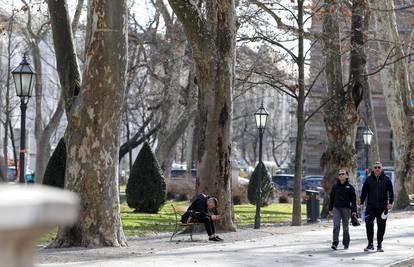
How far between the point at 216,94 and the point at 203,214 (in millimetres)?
3957

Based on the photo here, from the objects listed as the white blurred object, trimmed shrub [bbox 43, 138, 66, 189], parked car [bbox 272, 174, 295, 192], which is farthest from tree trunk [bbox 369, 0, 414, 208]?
the white blurred object

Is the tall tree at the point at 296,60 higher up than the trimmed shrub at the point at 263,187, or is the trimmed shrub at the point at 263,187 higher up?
the tall tree at the point at 296,60

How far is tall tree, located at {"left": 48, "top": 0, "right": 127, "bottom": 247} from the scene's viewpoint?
1831cm

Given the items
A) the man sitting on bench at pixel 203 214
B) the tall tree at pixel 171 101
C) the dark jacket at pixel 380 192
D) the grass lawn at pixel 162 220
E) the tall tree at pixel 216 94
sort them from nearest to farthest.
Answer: the dark jacket at pixel 380 192, the man sitting on bench at pixel 203 214, the tall tree at pixel 216 94, the grass lawn at pixel 162 220, the tall tree at pixel 171 101

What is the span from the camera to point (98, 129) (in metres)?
18.4

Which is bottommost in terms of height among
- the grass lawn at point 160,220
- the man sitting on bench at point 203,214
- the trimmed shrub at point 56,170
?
the grass lawn at point 160,220

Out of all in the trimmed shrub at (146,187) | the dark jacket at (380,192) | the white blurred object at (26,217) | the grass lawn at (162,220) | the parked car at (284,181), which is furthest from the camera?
the parked car at (284,181)

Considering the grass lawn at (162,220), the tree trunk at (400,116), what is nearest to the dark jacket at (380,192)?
the grass lawn at (162,220)

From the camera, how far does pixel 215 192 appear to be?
23.2 m

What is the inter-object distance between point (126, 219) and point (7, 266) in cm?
2783

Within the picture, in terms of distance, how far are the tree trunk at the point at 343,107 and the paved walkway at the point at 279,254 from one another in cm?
1054

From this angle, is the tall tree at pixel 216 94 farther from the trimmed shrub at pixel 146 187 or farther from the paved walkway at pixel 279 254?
the trimmed shrub at pixel 146 187

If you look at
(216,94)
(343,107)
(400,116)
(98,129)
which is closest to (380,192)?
(98,129)

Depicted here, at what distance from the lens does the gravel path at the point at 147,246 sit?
1549 centimetres
